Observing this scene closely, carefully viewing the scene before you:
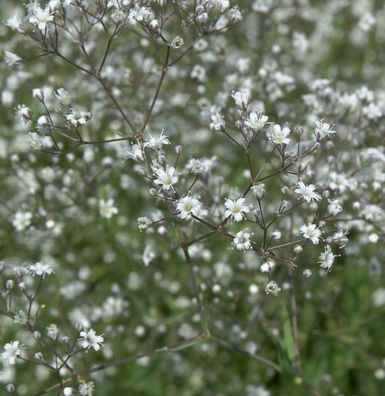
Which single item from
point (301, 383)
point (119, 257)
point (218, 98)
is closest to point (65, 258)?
point (119, 257)

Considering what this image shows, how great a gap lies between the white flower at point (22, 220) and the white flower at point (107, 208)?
69cm

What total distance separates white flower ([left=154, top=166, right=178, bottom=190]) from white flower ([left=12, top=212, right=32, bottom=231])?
2.32 meters

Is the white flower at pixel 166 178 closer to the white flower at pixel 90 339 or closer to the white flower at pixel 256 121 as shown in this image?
the white flower at pixel 256 121

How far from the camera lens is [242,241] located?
397cm

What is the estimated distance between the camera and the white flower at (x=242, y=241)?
155 inches

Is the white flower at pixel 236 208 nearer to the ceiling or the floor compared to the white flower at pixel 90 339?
nearer to the ceiling

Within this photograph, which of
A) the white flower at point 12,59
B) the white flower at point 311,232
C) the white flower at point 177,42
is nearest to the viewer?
the white flower at point 311,232

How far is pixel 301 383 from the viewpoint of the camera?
5.21m

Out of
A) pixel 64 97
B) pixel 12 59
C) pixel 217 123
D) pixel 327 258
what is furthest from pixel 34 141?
pixel 327 258

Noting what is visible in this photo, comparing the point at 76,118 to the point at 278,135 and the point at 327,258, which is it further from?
the point at 327,258

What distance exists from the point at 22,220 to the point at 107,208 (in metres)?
0.84

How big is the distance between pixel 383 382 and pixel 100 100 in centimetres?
413

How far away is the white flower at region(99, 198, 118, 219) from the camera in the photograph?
18.6ft

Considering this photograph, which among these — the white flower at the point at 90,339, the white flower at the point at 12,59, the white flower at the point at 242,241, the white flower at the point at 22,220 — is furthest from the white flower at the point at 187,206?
the white flower at the point at 22,220
